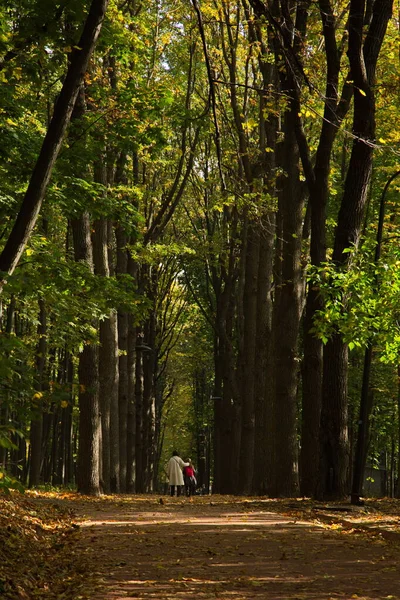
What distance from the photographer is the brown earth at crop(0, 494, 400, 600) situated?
7516 millimetres

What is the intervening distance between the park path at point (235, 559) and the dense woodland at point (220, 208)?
1596 mm

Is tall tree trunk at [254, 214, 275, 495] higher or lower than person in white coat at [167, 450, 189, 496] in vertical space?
higher

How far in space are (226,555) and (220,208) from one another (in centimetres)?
1556

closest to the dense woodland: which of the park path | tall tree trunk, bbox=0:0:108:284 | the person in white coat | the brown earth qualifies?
tall tree trunk, bbox=0:0:108:284

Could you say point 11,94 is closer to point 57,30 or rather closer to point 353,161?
point 57,30

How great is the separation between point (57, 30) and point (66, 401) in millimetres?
6004

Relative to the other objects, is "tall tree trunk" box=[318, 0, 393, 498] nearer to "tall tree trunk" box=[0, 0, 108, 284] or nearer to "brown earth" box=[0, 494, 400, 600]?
"brown earth" box=[0, 494, 400, 600]

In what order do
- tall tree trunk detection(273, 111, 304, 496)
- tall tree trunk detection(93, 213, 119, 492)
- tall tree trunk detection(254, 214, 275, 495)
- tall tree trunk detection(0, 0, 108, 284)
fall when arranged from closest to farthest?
tall tree trunk detection(0, 0, 108, 284), tall tree trunk detection(273, 111, 304, 496), tall tree trunk detection(93, 213, 119, 492), tall tree trunk detection(254, 214, 275, 495)

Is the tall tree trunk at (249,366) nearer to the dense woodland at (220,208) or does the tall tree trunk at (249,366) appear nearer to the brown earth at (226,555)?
the dense woodland at (220,208)

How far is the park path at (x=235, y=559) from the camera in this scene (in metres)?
7.47

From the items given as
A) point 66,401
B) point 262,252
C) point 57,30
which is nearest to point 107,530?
point 66,401

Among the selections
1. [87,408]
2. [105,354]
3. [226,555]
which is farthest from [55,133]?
[105,354]

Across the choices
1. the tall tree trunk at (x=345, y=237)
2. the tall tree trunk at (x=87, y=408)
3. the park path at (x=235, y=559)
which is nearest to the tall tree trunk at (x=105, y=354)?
the tall tree trunk at (x=87, y=408)

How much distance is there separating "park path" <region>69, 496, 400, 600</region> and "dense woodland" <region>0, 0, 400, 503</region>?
5.24ft
